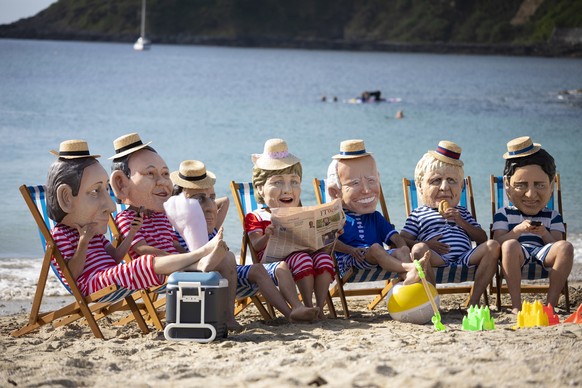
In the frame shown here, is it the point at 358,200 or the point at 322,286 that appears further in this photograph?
the point at 358,200

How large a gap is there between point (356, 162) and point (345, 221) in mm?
389

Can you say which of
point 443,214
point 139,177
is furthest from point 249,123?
point 139,177

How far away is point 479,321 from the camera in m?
5.20

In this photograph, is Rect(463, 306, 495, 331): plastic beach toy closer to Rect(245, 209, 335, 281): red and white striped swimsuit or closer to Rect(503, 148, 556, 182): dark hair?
Rect(245, 209, 335, 281): red and white striped swimsuit

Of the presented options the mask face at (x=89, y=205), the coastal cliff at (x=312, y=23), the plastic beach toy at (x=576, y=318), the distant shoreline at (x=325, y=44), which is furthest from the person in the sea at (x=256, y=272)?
the coastal cliff at (x=312, y=23)

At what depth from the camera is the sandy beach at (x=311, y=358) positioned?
400cm

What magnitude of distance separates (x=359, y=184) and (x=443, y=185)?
0.55m

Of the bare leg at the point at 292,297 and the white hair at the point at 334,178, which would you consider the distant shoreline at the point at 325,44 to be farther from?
the bare leg at the point at 292,297

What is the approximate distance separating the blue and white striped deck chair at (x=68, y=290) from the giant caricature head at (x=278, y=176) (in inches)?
40.2

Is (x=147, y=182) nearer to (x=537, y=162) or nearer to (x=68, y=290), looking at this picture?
(x=68, y=290)

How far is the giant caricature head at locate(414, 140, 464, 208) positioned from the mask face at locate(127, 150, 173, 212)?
1.66m

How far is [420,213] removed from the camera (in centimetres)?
636

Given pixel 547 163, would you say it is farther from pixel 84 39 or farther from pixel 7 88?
pixel 84 39

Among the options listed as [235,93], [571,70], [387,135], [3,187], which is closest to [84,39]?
[571,70]
